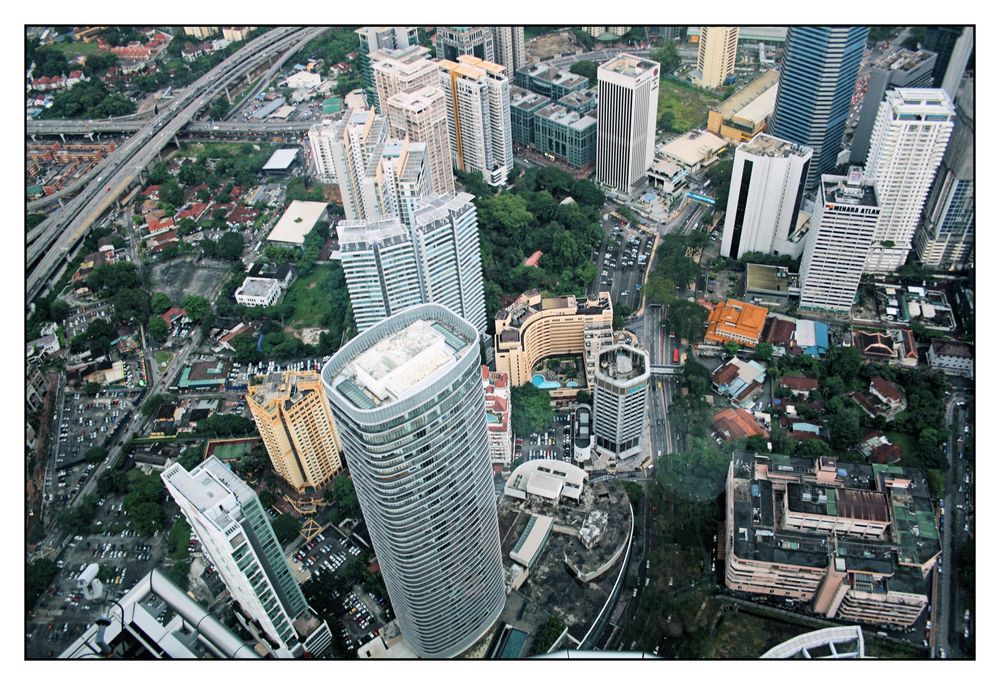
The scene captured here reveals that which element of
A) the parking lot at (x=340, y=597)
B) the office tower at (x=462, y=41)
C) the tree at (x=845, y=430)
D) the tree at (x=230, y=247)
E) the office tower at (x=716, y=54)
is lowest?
the parking lot at (x=340, y=597)

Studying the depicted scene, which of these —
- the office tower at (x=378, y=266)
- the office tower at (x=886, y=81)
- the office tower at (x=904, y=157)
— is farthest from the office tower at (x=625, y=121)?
the office tower at (x=378, y=266)

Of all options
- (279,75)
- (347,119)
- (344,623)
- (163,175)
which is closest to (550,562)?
(344,623)

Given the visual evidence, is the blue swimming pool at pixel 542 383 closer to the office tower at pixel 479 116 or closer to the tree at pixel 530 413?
the tree at pixel 530 413

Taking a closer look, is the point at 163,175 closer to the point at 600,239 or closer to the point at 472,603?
the point at 600,239

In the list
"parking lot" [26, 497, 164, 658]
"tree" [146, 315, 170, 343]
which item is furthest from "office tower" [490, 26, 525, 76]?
"parking lot" [26, 497, 164, 658]

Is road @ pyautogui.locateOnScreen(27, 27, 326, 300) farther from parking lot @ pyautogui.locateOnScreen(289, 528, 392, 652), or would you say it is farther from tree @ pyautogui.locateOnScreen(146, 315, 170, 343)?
parking lot @ pyautogui.locateOnScreen(289, 528, 392, 652)

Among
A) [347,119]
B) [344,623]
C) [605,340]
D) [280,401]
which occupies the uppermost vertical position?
[347,119]
